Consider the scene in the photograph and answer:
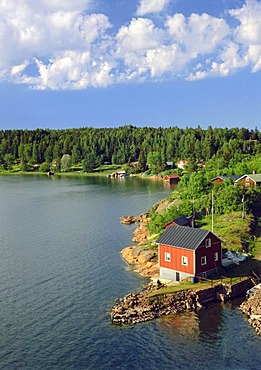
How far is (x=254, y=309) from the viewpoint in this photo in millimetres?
34812

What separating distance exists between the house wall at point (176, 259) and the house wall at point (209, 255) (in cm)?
53

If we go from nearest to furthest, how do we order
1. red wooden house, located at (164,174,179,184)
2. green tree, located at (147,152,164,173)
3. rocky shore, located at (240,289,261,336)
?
rocky shore, located at (240,289,261,336)
red wooden house, located at (164,174,179,184)
green tree, located at (147,152,164,173)

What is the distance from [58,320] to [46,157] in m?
155

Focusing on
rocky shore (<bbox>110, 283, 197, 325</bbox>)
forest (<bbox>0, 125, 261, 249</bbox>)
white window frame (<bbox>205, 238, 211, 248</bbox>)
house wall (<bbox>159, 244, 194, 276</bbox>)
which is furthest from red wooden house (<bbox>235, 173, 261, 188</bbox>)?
rocky shore (<bbox>110, 283, 197, 325</bbox>)

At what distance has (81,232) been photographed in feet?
214

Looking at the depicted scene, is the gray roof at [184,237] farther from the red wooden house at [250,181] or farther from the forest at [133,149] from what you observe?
the forest at [133,149]

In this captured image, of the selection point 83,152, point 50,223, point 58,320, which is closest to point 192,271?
→ point 58,320

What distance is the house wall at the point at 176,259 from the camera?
4012cm

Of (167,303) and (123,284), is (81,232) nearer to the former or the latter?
(123,284)

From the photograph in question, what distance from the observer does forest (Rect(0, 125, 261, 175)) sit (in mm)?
159500

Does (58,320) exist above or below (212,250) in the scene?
below

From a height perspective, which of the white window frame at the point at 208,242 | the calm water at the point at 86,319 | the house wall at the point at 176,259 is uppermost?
the white window frame at the point at 208,242

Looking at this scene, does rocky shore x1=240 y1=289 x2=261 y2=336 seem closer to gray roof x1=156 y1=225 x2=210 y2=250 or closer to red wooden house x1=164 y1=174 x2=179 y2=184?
gray roof x1=156 y1=225 x2=210 y2=250

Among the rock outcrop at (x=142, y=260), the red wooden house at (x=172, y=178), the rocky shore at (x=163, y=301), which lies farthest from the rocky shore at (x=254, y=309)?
the red wooden house at (x=172, y=178)
